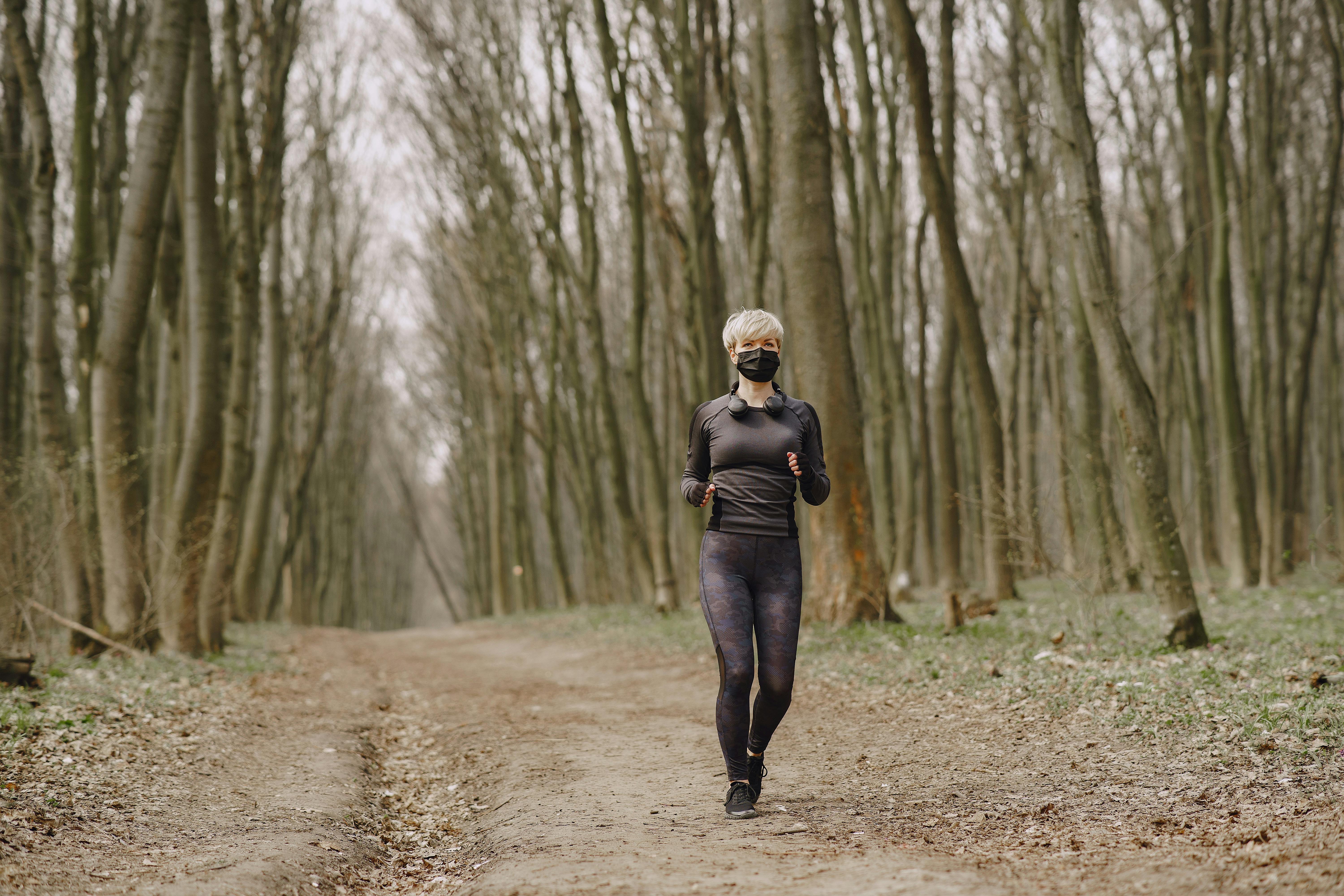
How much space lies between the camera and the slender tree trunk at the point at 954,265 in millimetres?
10750

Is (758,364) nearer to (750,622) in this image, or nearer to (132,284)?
(750,622)

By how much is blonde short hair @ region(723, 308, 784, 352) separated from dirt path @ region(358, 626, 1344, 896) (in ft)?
6.37

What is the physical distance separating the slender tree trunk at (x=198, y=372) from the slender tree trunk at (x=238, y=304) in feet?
4.44

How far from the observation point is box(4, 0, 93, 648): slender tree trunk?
9.39 metres

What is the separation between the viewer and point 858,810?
165 inches

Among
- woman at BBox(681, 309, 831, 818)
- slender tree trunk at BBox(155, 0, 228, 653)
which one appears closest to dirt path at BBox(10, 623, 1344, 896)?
woman at BBox(681, 309, 831, 818)

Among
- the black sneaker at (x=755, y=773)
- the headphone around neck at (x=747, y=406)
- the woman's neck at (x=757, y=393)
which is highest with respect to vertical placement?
the woman's neck at (x=757, y=393)

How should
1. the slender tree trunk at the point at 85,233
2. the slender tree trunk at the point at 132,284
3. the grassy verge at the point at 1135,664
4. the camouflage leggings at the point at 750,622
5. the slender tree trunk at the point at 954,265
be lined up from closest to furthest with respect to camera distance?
the camouflage leggings at the point at 750,622, the grassy verge at the point at 1135,664, the slender tree trunk at the point at 132,284, the slender tree trunk at the point at 85,233, the slender tree trunk at the point at 954,265

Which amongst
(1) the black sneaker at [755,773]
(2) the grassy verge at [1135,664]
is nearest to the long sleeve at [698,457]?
(1) the black sneaker at [755,773]

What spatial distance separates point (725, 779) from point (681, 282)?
1438cm

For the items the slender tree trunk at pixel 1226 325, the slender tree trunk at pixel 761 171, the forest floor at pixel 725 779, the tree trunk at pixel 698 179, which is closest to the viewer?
the forest floor at pixel 725 779

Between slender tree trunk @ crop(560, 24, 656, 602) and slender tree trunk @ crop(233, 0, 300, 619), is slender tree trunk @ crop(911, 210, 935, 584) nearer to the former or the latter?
slender tree trunk @ crop(560, 24, 656, 602)

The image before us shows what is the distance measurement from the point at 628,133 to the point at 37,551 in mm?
9226

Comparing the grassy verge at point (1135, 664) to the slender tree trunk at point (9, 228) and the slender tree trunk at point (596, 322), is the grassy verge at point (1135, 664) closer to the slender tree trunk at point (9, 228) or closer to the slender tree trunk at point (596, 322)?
the slender tree trunk at point (596, 322)
